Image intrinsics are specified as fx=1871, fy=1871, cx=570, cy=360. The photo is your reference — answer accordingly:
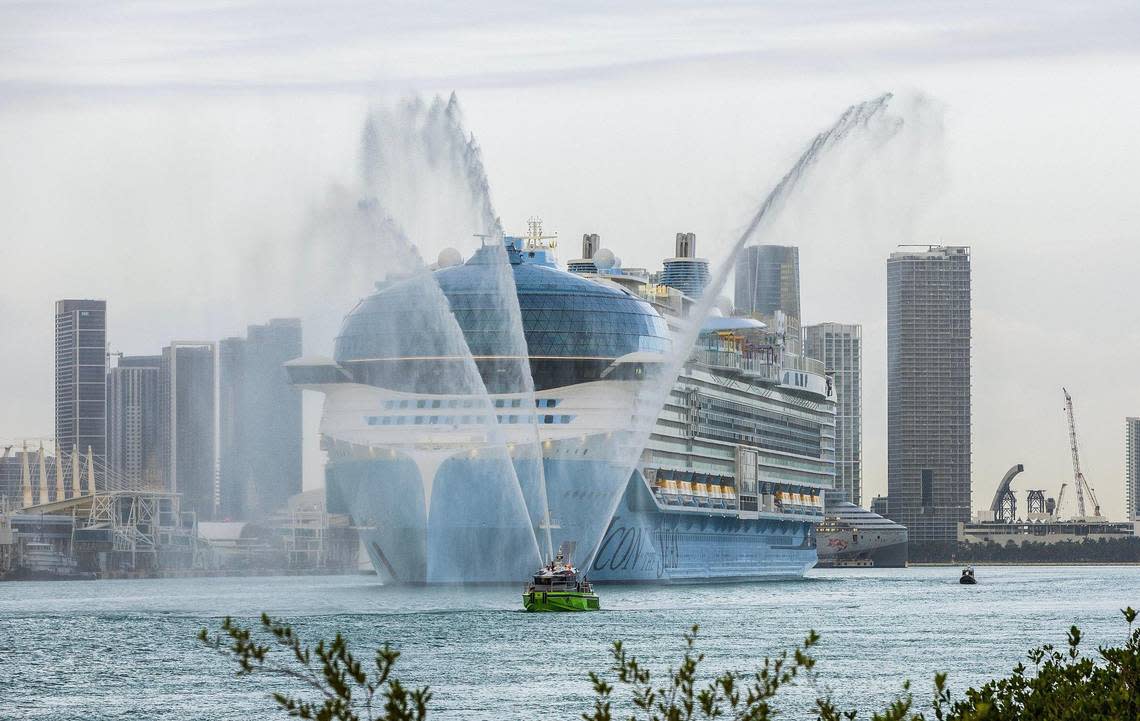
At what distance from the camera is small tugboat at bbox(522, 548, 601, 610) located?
73875 millimetres

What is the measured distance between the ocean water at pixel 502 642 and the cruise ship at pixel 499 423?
8.85 feet

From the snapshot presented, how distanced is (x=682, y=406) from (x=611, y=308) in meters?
16.9

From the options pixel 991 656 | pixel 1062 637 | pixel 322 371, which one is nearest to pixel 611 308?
pixel 322 371

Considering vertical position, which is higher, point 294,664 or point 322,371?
point 322,371

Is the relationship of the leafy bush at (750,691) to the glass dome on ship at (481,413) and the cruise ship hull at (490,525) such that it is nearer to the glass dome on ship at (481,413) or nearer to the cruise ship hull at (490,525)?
the cruise ship hull at (490,525)

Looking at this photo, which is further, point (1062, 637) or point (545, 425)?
point (545, 425)

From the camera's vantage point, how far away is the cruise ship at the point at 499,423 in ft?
288

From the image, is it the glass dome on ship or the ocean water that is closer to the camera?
the ocean water

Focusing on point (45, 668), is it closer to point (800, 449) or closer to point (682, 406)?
point (682, 406)

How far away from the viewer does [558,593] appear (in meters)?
73.9

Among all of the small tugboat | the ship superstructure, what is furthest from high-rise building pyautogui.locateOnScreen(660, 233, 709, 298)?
the small tugboat

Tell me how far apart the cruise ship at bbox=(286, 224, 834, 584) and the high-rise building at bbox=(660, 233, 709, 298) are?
4075 cm

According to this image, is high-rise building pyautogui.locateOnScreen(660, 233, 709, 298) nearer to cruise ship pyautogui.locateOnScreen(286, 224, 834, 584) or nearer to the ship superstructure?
the ship superstructure

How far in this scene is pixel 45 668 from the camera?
5616cm
